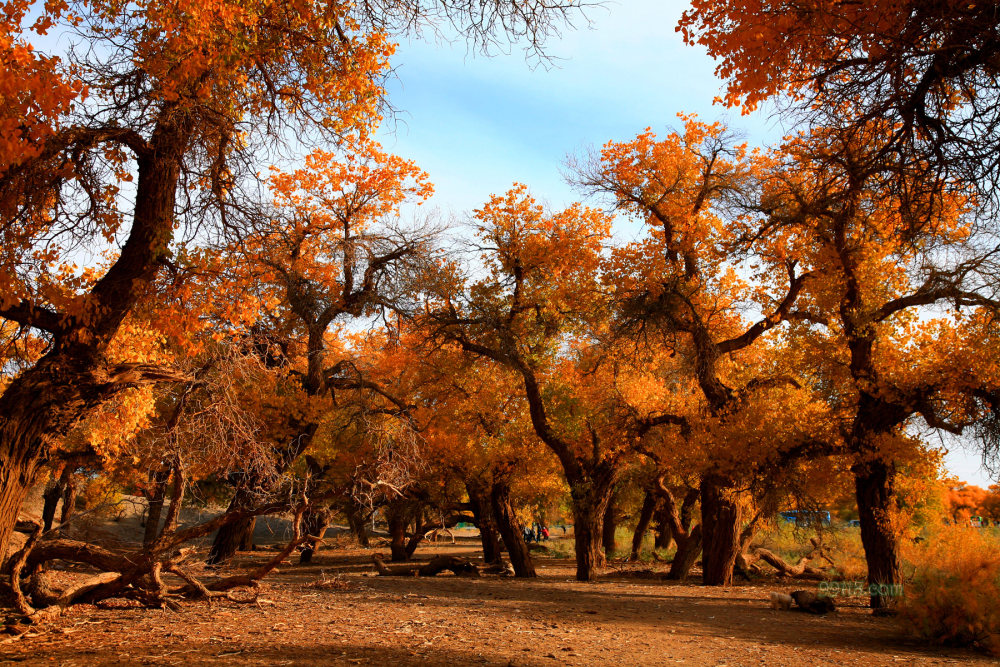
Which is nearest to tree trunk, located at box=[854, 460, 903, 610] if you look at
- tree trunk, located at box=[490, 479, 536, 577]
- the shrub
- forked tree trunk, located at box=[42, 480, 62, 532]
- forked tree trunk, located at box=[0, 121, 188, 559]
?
the shrub

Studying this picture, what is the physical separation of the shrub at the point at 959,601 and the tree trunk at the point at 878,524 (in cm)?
217

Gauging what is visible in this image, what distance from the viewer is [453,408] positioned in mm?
17109

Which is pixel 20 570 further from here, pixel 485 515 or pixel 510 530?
pixel 485 515

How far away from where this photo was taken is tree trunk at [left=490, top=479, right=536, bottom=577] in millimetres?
16625

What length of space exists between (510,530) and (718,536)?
5.01m

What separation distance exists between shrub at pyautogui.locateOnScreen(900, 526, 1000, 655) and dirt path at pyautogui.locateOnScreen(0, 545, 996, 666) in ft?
1.12

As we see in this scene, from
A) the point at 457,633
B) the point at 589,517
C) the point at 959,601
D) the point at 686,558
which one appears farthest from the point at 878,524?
the point at 457,633

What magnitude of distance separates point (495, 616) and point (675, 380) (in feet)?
30.7

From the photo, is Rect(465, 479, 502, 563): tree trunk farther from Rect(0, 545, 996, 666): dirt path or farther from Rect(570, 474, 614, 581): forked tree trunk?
Rect(0, 545, 996, 666): dirt path

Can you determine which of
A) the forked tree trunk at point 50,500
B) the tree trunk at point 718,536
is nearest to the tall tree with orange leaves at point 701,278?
the tree trunk at point 718,536

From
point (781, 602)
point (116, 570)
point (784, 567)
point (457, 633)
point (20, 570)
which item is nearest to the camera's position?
point (20, 570)

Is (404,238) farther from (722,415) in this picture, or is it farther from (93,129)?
(93,129)

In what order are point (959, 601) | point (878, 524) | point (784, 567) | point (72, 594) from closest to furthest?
1. point (72, 594)
2. point (959, 601)
3. point (878, 524)
4. point (784, 567)

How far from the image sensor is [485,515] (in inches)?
784
